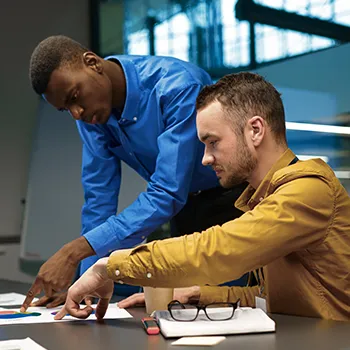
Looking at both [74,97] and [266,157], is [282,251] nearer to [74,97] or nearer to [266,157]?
[266,157]

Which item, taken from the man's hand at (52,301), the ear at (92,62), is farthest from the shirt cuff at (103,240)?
the ear at (92,62)

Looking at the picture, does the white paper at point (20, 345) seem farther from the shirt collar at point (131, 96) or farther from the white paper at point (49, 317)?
the shirt collar at point (131, 96)

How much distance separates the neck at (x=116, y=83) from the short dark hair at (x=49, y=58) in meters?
0.10

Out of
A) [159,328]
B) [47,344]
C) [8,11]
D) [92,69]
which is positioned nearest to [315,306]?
[159,328]

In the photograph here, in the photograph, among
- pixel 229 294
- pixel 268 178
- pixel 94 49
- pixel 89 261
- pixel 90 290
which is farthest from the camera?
pixel 94 49

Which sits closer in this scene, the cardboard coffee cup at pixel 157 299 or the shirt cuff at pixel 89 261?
the cardboard coffee cup at pixel 157 299

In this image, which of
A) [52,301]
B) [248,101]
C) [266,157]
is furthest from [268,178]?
[52,301]

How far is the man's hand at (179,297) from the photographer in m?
1.41

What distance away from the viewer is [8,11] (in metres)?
4.31

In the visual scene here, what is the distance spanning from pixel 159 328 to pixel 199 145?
889 millimetres

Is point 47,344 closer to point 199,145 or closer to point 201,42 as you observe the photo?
point 199,145

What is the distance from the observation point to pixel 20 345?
3.08 feet

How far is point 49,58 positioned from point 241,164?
734mm

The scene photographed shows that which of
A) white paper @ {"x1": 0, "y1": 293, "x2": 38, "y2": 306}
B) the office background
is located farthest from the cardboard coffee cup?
the office background
